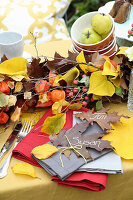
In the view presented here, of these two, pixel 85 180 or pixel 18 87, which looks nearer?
pixel 85 180

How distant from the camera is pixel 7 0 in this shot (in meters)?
1.75

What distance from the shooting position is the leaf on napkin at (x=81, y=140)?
2.26 ft

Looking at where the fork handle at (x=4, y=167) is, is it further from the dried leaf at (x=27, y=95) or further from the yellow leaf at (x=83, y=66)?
the yellow leaf at (x=83, y=66)

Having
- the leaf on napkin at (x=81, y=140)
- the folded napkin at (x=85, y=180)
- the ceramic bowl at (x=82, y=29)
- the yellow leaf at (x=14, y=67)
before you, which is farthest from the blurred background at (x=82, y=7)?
the folded napkin at (x=85, y=180)

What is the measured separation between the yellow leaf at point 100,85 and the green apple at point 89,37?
23 cm

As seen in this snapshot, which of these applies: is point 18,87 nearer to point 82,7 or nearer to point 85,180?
point 85,180

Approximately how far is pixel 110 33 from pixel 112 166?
0.54 meters

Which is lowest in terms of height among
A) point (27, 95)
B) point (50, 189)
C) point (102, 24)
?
point (50, 189)

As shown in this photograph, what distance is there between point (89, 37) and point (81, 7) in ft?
6.41

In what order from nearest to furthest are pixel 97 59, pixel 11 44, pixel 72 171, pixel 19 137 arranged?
pixel 72 171
pixel 19 137
pixel 97 59
pixel 11 44

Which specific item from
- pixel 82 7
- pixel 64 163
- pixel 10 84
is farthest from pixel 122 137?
pixel 82 7

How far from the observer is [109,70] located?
33.0 inches

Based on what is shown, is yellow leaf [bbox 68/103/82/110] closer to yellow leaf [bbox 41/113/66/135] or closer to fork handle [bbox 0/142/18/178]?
yellow leaf [bbox 41/113/66/135]

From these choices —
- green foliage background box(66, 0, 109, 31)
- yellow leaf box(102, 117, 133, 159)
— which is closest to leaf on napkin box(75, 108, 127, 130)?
yellow leaf box(102, 117, 133, 159)
